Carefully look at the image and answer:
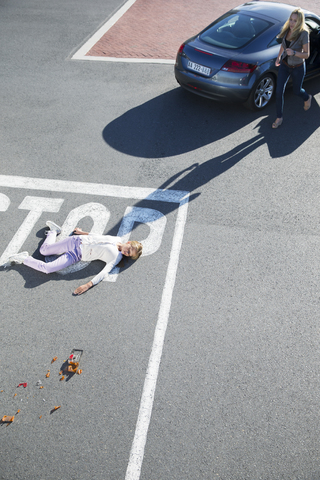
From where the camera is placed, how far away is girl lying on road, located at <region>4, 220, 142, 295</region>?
523cm

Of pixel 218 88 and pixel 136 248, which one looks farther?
pixel 218 88

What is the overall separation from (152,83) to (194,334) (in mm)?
7054

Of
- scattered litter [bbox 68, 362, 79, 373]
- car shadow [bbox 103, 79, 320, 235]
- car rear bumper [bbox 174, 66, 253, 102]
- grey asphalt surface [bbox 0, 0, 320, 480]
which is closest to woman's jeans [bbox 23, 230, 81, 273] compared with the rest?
grey asphalt surface [bbox 0, 0, 320, 480]

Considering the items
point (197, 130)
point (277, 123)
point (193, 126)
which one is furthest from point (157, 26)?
point (277, 123)

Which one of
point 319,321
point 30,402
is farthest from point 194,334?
point 30,402

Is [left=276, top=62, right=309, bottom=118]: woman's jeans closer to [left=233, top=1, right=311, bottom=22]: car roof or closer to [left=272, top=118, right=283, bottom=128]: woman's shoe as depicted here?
[left=272, top=118, right=283, bottom=128]: woman's shoe

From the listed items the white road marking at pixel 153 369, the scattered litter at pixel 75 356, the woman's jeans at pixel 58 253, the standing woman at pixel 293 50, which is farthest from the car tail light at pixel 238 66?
the scattered litter at pixel 75 356

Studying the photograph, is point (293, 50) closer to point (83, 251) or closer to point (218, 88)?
point (218, 88)

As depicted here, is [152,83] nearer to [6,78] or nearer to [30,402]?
Result: [6,78]

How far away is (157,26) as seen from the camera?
12859 mm

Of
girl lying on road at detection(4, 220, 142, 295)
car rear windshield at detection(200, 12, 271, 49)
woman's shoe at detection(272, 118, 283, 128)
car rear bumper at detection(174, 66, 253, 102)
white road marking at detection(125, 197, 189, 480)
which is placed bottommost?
white road marking at detection(125, 197, 189, 480)

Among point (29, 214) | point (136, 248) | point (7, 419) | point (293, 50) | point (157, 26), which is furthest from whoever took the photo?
point (157, 26)

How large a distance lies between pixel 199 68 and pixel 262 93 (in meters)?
1.47

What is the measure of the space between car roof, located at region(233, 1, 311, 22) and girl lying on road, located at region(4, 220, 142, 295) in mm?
6328
